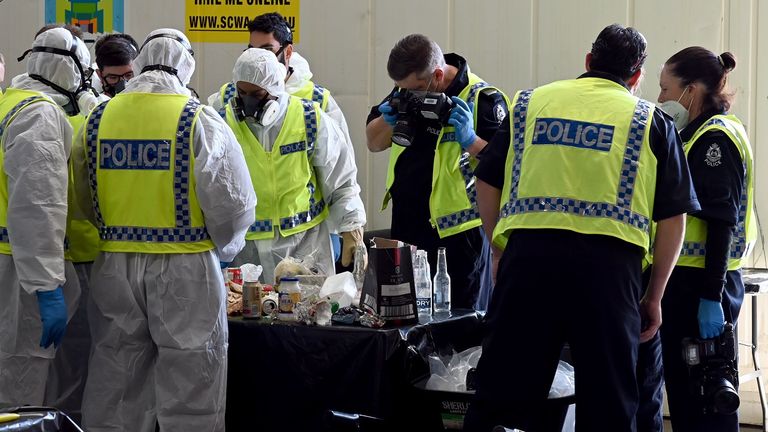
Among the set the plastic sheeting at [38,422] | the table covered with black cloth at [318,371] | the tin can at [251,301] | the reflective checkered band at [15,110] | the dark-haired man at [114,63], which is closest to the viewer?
the plastic sheeting at [38,422]

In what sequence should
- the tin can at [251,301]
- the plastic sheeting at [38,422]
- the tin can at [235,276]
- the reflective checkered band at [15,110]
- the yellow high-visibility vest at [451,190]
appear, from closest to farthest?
the plastic sheeting at [38,422]
the reflective checkered band at [15,110]
the tin can at [251,301]
the tin can at [235,276]
the yellow high-visibility vest at [451,190]

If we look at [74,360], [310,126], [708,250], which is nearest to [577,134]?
[708,250]

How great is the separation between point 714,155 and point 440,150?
0.95 metres

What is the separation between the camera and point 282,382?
125 inches

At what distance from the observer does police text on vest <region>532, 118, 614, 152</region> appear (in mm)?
2699

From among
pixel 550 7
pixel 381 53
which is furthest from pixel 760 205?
pixel 381 53

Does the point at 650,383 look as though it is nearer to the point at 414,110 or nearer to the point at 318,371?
the point at 318,371

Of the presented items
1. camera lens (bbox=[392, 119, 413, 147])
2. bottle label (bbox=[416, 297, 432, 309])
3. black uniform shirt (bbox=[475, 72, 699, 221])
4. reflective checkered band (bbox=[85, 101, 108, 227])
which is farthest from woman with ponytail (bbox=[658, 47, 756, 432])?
reflective checkered band (bbox=[85, 101, 108, 227])

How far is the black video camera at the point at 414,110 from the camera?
A: 3586 millimetres

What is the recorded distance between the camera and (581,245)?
266 cm

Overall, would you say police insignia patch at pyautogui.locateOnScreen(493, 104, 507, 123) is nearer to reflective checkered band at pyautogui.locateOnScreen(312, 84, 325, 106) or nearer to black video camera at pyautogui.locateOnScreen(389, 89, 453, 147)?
black video camera at pyautogui.locateOnScreen(389, 89, 453, 147)

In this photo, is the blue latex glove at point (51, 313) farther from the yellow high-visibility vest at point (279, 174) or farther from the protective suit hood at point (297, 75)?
the protective suit hood at point (297, 75)

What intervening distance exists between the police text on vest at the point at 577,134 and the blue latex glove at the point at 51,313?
59.0 inches

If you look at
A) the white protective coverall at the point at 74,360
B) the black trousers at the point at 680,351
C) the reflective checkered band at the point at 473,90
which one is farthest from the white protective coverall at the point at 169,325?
the black trousers at the point at 680,351
